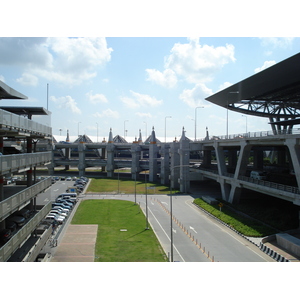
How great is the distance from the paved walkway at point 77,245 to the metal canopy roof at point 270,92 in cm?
3506

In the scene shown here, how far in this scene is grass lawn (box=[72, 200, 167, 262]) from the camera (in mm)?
26344

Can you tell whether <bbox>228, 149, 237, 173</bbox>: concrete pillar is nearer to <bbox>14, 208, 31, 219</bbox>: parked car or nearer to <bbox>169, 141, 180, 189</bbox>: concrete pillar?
<bbox>169, 141, 180, 189</bbox>: concrete pillar

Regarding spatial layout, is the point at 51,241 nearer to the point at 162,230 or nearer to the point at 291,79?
the point at 162,230

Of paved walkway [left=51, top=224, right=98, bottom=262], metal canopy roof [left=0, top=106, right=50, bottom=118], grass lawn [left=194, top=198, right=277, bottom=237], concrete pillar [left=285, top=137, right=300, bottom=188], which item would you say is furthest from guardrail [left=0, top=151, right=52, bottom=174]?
concrete pillar [left=285, top=137, right=300, bottom=188]

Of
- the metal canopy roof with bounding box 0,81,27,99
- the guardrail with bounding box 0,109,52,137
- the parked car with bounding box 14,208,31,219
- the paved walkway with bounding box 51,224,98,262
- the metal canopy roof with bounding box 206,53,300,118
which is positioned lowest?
the paved walkway with bounding box 51,224,98,262

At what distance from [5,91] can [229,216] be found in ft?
Result: 107

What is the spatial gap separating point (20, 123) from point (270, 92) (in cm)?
5272

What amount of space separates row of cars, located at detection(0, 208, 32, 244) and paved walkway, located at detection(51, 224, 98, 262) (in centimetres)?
435

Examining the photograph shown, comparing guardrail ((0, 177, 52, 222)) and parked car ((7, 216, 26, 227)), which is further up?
guardrail ((0, 177, 52, 222))

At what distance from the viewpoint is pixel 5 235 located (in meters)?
20.9

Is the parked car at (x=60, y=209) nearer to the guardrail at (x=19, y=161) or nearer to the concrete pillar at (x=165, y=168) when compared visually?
the guardrail at (x=19, y=161)

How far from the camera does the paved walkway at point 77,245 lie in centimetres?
2600

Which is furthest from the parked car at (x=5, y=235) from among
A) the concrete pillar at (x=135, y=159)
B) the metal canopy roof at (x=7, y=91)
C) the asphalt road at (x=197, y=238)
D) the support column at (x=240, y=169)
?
the concrete pillar at (x=135, y=159)

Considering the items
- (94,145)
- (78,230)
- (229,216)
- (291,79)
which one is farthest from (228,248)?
(94,145)
